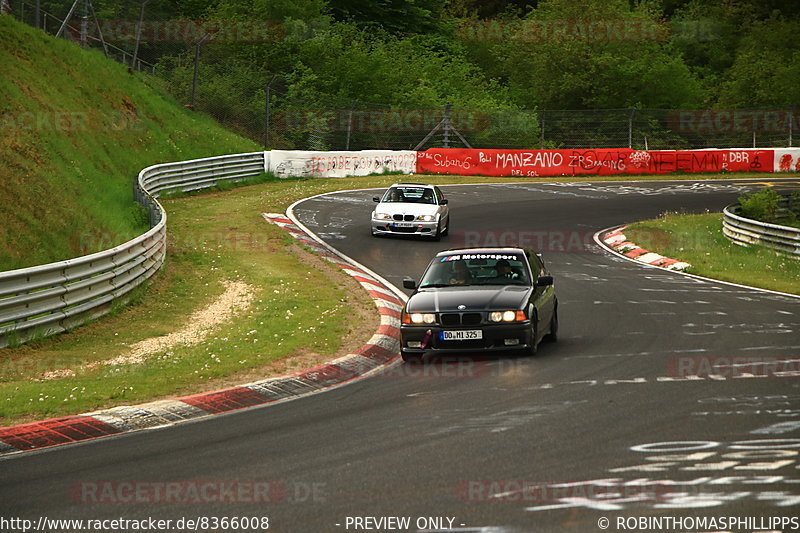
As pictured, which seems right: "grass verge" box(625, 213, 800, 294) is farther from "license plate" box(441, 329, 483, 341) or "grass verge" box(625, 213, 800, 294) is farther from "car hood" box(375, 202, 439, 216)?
"license plate" box(441, 329, 483, 341)

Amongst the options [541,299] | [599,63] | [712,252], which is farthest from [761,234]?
[599,63]

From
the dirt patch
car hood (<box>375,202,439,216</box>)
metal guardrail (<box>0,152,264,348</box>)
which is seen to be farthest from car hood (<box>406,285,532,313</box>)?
car hood (<box>375,202,439,216</box>)

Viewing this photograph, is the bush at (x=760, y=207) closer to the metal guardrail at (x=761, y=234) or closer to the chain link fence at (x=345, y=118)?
the metal guardrail at (x=761, y=234)

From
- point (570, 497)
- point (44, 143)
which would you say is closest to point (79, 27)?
point (44, 143)

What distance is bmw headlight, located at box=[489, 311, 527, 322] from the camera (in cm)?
1222

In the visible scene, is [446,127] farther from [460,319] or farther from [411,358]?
[460,319]

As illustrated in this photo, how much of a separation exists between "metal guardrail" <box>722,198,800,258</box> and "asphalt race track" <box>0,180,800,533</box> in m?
10.0

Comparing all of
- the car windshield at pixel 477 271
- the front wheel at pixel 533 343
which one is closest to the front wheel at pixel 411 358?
the car windshield at pixel 477 271

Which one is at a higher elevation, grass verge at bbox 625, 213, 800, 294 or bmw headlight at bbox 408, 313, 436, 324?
bmw headlight at bbox 408, 313, 436, 324

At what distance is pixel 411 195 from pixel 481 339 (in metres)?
14.6

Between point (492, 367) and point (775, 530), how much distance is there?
6.05m

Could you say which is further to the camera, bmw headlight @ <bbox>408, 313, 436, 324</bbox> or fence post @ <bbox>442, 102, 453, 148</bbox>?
fence post @ <bbox>442, 102, 453, 148</bbox>

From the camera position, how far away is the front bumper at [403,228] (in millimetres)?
25422

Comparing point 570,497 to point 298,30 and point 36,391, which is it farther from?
point 298,30
